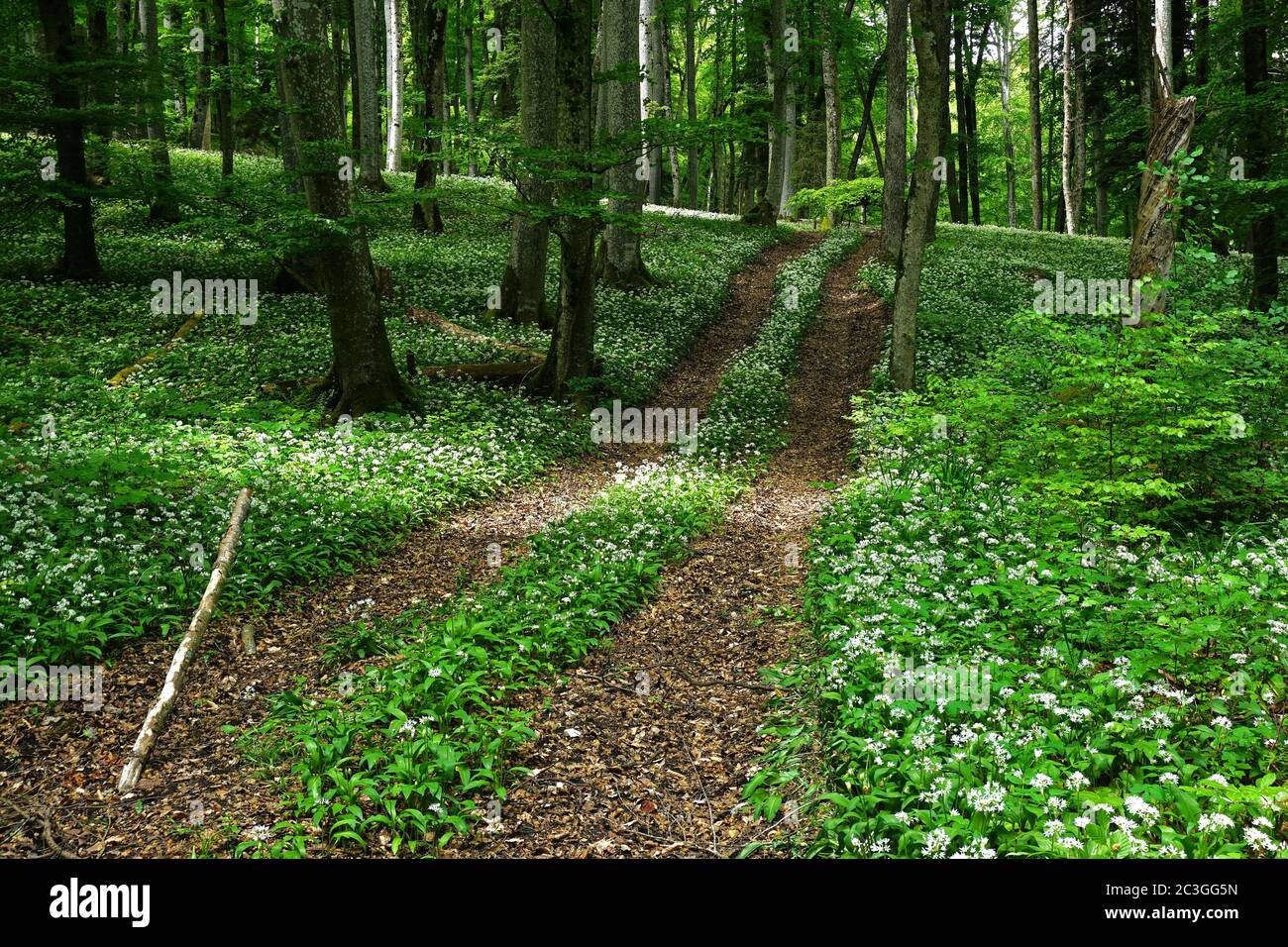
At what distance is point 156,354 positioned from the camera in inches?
530

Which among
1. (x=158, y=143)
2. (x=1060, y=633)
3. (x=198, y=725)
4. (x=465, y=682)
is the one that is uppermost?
(x=158, y=143)

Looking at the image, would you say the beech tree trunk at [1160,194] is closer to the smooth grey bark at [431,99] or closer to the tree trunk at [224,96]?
the smooth grey bark at [431,99]

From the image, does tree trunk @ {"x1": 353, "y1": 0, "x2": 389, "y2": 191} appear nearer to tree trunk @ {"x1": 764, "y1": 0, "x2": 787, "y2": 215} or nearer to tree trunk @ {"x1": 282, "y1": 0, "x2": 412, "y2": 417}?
tree trunk @ {"x1": 282, "y1": 0, "x2": 412, "y2": 417}

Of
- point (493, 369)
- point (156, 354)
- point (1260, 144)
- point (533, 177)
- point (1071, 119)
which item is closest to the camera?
point (156, 354)

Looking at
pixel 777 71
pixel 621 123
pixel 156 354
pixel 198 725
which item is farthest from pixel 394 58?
pixel 198 725

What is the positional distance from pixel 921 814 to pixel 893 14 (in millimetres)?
18308

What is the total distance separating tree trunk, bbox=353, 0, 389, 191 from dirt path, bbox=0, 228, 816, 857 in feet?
54.7

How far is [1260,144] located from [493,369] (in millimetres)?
16361

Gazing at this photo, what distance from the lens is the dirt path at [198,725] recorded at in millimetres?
4637

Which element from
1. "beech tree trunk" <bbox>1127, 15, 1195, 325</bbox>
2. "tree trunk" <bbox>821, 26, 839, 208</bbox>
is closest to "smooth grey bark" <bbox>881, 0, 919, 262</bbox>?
"beech tree trunk" <bbox>1127, 15, 1195, 325</bbox>

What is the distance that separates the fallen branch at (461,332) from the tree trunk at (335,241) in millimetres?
3303

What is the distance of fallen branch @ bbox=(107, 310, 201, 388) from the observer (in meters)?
12.2

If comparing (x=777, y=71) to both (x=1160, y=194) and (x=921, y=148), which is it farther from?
(x=1160, y=194)
